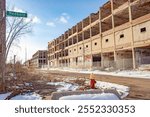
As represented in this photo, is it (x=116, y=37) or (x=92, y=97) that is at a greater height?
(x=116, y=37)

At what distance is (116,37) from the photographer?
32031 millimetres

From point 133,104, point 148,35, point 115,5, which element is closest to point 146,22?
point 148,35

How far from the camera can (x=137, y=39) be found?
1061 inches

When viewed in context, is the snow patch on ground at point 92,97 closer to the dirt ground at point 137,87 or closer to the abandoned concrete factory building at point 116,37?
the dirt ground at point 137,87

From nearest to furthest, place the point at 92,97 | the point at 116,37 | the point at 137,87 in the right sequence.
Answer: the point at 92,97, the point at 137,87, the point at 116,37

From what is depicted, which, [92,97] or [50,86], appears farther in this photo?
[50,86]

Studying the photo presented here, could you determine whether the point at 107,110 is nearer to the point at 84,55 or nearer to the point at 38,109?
the point at 38,109

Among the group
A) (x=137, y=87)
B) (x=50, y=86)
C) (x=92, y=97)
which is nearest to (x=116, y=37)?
(x=137, y=87)

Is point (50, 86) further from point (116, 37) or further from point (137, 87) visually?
point (116, 37)

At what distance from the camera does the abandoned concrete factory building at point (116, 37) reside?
26555mm

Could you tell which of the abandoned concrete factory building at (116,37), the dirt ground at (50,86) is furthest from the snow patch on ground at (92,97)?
the abandoned concrete factory building at (116,37)

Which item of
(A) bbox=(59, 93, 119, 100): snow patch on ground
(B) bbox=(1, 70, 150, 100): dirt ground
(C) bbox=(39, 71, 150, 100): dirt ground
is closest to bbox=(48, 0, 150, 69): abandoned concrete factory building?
(C) bbox=(39, 71, 150, 100): dirt ground

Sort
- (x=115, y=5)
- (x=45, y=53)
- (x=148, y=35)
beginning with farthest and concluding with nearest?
(x=45, y=53) < (x=115, y=5) < (x=148, y=35)

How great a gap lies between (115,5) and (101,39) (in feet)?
22.9
